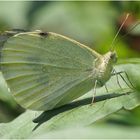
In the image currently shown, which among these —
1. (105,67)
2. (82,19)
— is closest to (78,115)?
(105,67)

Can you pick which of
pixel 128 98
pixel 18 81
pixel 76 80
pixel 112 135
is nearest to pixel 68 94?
pixel 76 80

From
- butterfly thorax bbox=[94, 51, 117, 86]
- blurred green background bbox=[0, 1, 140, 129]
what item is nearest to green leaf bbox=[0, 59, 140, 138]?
butterfly thorax bbox=[94, 51, 117, 86]

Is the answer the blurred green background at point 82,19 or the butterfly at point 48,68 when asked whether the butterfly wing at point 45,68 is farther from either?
the blurred green background at point 82,19

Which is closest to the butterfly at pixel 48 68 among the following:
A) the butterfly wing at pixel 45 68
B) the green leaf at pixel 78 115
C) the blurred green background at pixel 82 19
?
the butterfly wing at pixel 45 68

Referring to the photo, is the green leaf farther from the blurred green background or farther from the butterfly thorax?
the blurred green background

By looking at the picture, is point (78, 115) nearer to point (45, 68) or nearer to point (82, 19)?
point (45, 68)
